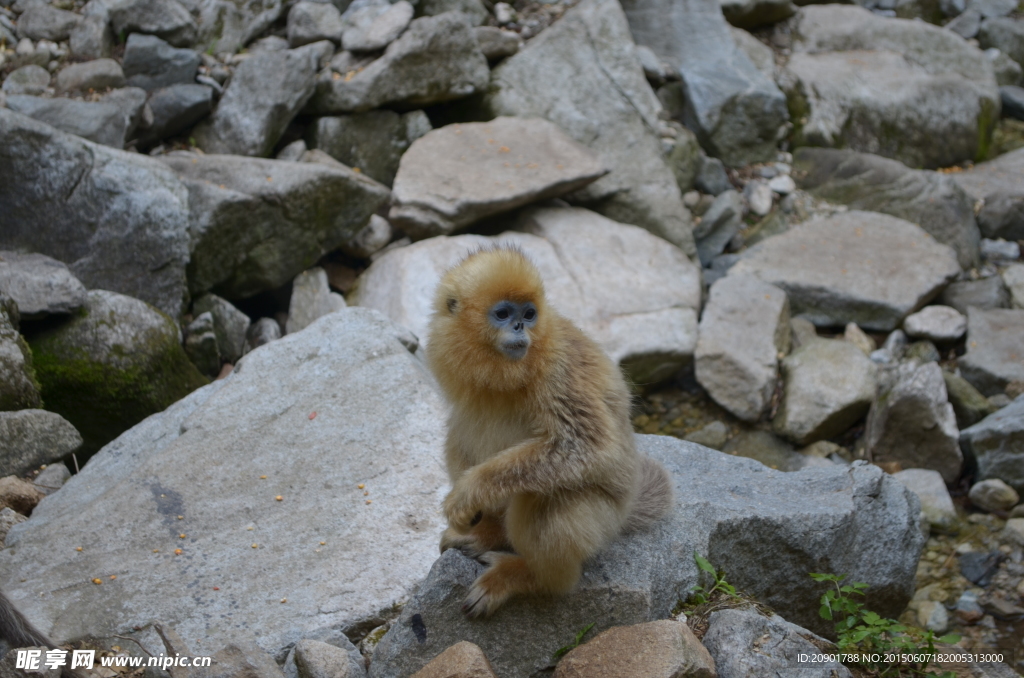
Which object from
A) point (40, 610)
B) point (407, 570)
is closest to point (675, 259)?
point (407, 570)

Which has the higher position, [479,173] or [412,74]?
[412,74]

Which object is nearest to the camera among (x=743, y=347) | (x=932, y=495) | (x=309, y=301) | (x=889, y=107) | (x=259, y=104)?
(x=932, y=495)

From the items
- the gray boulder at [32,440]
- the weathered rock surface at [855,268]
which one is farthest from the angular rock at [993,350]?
the gray boulder at [32,440]

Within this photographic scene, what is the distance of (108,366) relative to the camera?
267 inches

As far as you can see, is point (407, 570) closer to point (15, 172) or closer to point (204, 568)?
point (204, 568)

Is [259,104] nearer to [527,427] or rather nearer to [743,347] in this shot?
[743,347]

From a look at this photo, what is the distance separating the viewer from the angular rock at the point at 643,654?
364 centimetres

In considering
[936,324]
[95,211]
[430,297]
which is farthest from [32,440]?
[936,324]

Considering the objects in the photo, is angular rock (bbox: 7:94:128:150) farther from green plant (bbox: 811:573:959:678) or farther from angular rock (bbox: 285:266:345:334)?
green plant (bbox: 811:573:959:678)

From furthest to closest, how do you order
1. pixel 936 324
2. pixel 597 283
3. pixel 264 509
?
pixel 936 324
pixel 597 283
pixel 264 509

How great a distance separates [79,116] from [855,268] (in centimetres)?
878

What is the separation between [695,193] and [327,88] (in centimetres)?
508

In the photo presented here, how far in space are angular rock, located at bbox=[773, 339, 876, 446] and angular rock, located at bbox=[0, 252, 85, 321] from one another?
6754 mm

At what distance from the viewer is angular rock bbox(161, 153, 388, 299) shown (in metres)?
8.14
